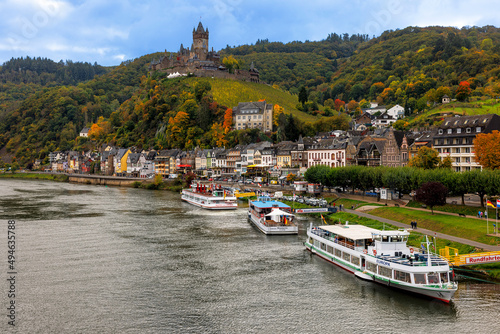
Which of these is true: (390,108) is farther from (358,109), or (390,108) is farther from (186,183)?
(186,183)

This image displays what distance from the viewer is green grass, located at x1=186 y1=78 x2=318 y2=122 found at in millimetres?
168550

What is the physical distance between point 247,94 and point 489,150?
12444 cm

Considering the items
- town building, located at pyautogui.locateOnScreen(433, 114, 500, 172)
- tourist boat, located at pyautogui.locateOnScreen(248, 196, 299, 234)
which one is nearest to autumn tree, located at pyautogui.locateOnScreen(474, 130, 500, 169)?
town building, located at pyautogui.locateOnScreen(433, 114, 500, 172)

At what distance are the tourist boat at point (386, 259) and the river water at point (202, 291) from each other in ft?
2.78

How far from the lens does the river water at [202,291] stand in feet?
92.2

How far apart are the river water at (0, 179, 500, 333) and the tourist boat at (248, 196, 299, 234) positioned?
1.45 m

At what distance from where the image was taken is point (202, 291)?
112 feet

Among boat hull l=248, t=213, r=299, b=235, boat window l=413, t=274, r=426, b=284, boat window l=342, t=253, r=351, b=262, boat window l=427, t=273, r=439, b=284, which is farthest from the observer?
boat hull l=248, t=213, r=299, b=235

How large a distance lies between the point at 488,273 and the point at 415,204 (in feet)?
85.4

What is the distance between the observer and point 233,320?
28.7m

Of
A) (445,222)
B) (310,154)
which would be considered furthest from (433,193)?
(310,154)

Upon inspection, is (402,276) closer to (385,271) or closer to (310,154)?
(385,271)

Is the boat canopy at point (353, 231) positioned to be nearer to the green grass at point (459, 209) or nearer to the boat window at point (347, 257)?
the boat window at point (347, 257)

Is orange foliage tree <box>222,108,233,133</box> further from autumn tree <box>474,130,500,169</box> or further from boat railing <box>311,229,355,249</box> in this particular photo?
boat railing <box>311,229,355,249</box>
